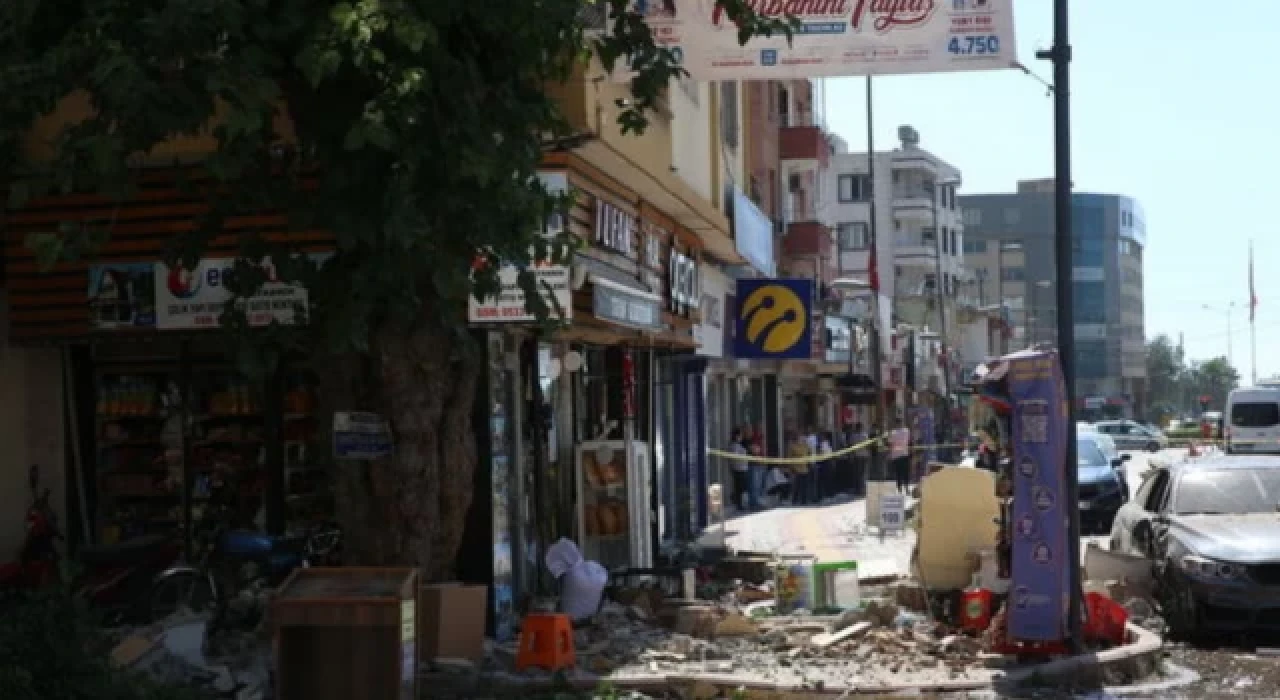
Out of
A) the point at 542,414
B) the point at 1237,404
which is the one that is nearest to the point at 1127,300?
the point at 1237,404

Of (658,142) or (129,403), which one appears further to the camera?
(658,142)

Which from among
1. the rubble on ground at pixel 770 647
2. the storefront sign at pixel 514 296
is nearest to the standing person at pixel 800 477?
the rubble on ground at pixel 770 647

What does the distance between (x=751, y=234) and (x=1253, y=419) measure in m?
28.5

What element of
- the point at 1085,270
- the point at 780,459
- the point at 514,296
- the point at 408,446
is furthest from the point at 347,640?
the point at 1085,270

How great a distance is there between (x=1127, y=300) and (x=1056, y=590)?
14397cm

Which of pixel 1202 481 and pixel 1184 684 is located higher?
pixel 1202 481

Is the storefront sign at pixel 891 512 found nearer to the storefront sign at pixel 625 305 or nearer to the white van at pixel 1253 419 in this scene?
the storefront sign at pixel 625 305

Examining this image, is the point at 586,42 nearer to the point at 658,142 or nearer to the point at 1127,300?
the point at 658,142

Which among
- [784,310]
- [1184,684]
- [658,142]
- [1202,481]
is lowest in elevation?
[1184,684]

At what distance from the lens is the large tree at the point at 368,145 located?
27.4 ft

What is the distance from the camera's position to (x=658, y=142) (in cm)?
1734

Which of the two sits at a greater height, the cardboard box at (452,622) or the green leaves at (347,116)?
the green leaves at (347,116)

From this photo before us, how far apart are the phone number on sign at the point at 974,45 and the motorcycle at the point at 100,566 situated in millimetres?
7393

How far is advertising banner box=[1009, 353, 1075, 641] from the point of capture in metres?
12.0
